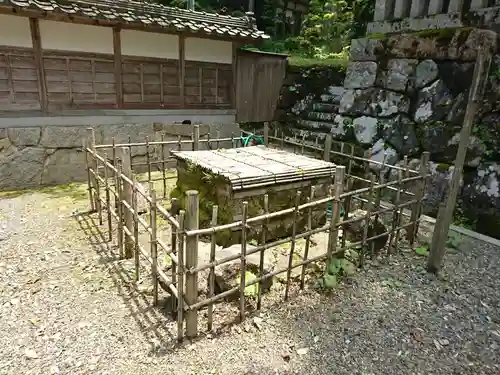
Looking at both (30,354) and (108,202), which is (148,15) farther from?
(30,354)

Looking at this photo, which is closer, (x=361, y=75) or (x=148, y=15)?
(x=361, y=75)

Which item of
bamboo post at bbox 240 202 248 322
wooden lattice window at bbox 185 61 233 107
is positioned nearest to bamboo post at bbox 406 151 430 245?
bamboo post at bbox 240 202 248 322

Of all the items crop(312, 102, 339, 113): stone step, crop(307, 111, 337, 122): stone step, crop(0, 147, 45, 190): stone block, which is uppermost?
crop(312, 102, 339, 113): stone step

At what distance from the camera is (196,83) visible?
9781 mm

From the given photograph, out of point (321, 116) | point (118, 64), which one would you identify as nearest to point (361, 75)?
point (321, 116)

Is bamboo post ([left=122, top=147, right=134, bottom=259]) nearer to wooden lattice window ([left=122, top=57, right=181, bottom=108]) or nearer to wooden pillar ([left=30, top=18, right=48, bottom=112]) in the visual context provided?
wooden pillar ([left=30, top=18, right=48, bottom=112])

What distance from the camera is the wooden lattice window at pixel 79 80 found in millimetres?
7871

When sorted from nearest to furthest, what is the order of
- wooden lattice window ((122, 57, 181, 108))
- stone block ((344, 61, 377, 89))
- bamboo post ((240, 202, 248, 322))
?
bamboo post ((240, 202, 248, 322))
stone block ((344, 61, 377, 89))
wooden lattice window ((122, 57, 181, 108))

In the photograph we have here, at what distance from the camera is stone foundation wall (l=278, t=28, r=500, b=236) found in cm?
610

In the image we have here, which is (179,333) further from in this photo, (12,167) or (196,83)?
(196,83)

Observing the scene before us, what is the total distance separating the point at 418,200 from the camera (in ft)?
17.6

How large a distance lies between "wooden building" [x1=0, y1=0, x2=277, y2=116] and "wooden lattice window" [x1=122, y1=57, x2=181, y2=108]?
0.08 ft

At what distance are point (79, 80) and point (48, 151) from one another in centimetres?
186

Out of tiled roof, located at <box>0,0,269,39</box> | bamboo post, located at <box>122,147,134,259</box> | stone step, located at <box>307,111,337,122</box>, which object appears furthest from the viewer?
stone step, located at <box>307,111,337,122</box>
